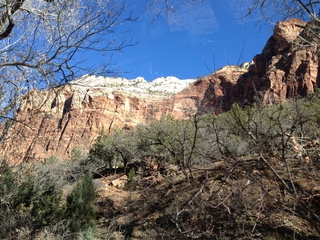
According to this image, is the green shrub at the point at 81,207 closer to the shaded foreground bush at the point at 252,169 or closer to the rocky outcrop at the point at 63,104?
the shaded foreground bush at the point at 252,169

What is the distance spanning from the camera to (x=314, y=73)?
49.6m

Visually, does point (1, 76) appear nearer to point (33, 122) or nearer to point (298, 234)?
point (33, 122)

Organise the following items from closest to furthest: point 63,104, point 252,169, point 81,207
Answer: point 252,169, point 63,104, point 81,207

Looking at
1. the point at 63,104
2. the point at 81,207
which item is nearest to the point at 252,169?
the point at 63,104

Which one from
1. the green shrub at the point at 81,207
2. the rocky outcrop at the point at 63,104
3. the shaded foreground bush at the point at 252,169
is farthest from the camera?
the green shrub at the point at 81,207

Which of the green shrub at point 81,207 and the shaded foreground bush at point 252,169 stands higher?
the shaded foreground bush at point 252,169

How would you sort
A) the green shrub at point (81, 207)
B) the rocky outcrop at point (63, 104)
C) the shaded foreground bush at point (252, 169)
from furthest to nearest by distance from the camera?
the green shrub at point (81, 207)
the rocky outcrop at point (63, 104)
the shaded foreground bush at point (252, 169)

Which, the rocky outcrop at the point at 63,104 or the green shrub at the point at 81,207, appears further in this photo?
the green shrub at the point at 81,207

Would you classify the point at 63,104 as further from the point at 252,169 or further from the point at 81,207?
the point at 81,207

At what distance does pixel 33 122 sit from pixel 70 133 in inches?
2457

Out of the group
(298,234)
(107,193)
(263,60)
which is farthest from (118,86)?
(263,60)

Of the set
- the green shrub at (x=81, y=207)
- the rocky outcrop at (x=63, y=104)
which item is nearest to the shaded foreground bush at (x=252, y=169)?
the rocky outcrop at (x=63, y=104)

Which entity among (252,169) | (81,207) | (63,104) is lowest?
(81,207)

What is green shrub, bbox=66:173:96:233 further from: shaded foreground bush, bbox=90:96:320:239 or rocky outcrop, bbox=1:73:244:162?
rocky outcrop, bbox=1:73:244:162
